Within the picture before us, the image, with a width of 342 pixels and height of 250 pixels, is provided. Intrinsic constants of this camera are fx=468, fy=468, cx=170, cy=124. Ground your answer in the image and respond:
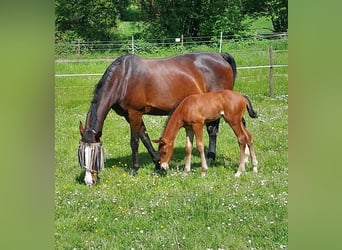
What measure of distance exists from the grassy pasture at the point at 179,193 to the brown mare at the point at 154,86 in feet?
0.42

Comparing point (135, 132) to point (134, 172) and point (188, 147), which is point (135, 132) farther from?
point (188, 147)

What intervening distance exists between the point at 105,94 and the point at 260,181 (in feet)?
4.70

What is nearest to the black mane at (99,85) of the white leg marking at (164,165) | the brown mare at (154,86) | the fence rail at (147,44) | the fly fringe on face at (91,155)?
the brown mare at (154,86)

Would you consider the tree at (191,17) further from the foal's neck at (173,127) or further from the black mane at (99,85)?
the foal's neck at (173,127)

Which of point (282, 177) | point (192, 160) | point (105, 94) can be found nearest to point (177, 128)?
point (192, 160)

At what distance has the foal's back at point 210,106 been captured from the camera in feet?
12.1

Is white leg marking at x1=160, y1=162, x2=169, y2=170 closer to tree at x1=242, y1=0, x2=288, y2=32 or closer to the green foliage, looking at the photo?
the green foliage

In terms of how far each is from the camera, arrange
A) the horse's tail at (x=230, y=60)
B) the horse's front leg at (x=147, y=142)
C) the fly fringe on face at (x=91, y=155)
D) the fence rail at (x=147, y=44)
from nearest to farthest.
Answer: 1. the fence rail at (x=147, y=44)
2. the fly fringe on face at (x=91, y=155)
3. the horse's tail at (x=230, y=60)
4. the horse's front leg at (x=147, y=142)

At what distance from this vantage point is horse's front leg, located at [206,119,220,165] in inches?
155

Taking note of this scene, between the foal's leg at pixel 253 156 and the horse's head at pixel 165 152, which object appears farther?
the horse's head at pixel 165 152

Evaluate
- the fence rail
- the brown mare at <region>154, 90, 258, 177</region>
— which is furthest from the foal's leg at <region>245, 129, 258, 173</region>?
the fence rail

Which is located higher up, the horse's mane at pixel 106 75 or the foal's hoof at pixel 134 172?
the horse's mane at pixel 106 75

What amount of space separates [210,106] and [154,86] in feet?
1.91

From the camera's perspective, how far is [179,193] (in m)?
3.46
